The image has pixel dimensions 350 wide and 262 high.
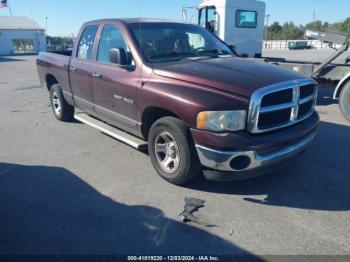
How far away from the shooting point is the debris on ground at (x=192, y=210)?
3.27m

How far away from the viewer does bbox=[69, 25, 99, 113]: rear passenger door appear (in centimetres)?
524

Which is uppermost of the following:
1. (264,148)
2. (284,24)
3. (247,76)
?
(284,24)

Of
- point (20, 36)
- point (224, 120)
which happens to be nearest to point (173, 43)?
point (224, 120)

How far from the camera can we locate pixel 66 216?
133 inches

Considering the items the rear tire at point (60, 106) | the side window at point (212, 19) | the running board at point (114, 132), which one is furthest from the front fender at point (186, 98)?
the side window at point (212, 19)

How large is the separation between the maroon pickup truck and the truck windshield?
0.05 ft

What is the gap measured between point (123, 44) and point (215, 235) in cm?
290

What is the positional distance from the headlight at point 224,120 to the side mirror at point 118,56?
150cm

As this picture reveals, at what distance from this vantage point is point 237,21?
458 inches

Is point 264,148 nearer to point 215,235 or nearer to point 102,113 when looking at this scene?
point 215,235

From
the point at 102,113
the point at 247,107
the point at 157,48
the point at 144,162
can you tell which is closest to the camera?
the point at 247,107

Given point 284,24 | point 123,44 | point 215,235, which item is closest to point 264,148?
point 215,235

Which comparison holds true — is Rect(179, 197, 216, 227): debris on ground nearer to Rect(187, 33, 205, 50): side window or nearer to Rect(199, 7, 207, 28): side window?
Rect(187, 33, 205, 50): side window

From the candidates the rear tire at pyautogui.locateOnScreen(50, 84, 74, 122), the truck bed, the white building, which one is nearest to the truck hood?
the truck bed
